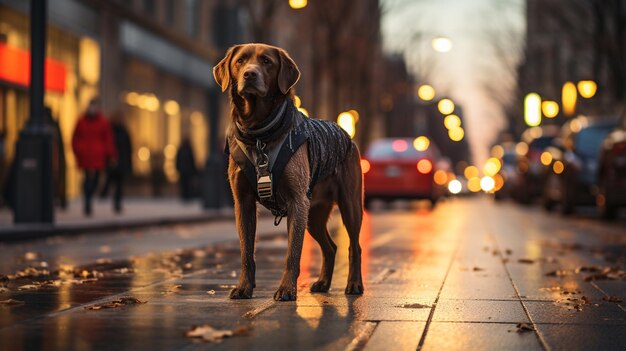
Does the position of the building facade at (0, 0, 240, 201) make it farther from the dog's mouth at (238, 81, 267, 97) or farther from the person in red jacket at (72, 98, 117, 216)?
the dog's mouth at (238, 81, 267, 97)

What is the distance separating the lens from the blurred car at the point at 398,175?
28.6 metres

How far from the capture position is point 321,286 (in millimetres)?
7777

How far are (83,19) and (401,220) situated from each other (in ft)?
40.8

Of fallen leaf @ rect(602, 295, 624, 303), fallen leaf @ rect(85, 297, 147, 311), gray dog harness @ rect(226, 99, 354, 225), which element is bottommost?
fallen leaf @ rect(602, 295, 624, 303)

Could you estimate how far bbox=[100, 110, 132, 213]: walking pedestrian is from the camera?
21.4 metres

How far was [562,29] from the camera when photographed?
40.4 m

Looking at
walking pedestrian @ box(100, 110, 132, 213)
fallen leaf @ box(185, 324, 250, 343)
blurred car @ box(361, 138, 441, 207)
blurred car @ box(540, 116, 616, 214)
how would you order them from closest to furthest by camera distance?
fallen leaf @ box(185, 324, 250, 343)
walking pedestrian @ box(100, 110, 132, 213)
blurred car @ box(540, 116, 616, 214)
blurred car @ box(361, 138, 441, 207)

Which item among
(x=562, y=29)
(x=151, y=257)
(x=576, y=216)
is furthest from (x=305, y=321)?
(x=562, y=29)

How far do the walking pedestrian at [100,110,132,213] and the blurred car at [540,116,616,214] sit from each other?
28.5 feet

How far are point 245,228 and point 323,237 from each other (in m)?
0.90

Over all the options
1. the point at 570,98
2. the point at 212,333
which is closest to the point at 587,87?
the point at 570,98

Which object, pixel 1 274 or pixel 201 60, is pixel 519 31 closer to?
pixel 201 60

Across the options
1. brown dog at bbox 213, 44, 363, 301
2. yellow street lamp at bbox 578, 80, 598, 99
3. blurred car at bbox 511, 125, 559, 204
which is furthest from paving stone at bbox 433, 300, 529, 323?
yellow street lamp at bbox 578, 80, 598, 99

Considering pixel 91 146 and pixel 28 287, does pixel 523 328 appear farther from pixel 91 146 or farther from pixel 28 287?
pixel 91 146
